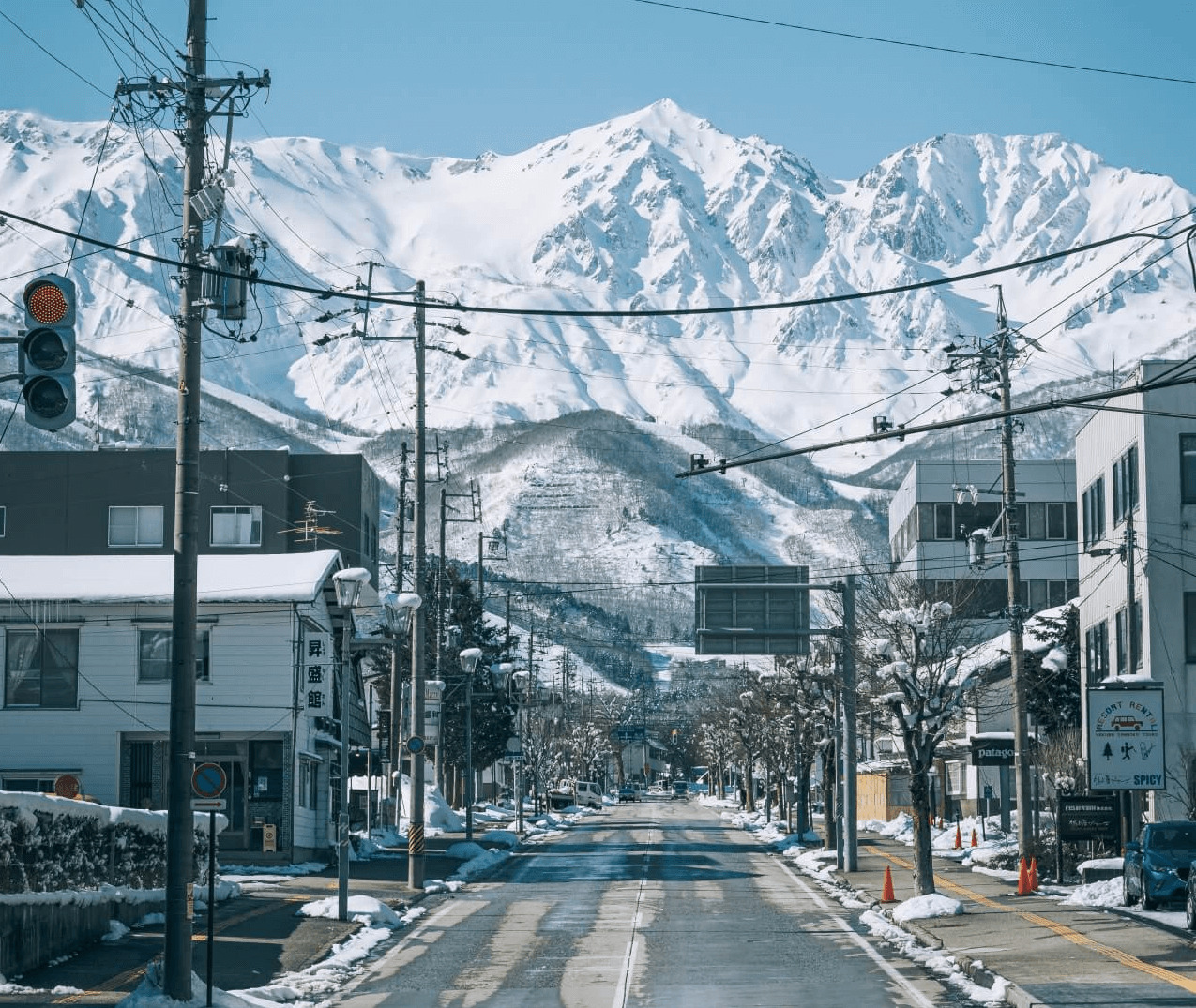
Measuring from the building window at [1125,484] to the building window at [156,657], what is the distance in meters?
24.1

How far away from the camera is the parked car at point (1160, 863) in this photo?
30562 millimetres

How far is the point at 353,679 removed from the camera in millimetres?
60188

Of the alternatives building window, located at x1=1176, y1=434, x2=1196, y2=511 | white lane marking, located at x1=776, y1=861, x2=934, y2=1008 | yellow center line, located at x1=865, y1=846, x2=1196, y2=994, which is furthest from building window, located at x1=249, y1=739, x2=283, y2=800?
building window, located at x1=1176, y1=434, x2=1196, y2=511

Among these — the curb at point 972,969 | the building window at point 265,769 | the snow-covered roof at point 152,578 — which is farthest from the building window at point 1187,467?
the building window at point 265,769

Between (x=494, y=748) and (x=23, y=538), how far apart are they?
2724cm

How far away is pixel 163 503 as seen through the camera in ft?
237

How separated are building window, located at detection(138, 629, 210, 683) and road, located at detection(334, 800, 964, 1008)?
9654mm

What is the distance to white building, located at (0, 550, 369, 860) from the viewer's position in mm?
46062

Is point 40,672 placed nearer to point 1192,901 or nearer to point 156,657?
point 156,657

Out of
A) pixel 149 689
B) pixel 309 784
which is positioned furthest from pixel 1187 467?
pixel 149 689

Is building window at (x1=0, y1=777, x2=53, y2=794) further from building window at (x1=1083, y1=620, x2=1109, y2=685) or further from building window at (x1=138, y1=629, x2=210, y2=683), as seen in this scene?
building window at (x1=1083, y1=620, x2=1109, y2=685)

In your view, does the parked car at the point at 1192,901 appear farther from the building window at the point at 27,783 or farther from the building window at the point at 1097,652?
the building window at the point at 27,783

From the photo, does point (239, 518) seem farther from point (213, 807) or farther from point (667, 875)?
point (213, 807)

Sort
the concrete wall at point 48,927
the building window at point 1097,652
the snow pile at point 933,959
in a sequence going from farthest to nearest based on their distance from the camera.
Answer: the building window at point 1097,652 → the concrete wall at point 48,927 → the snow pile at point 933,959
